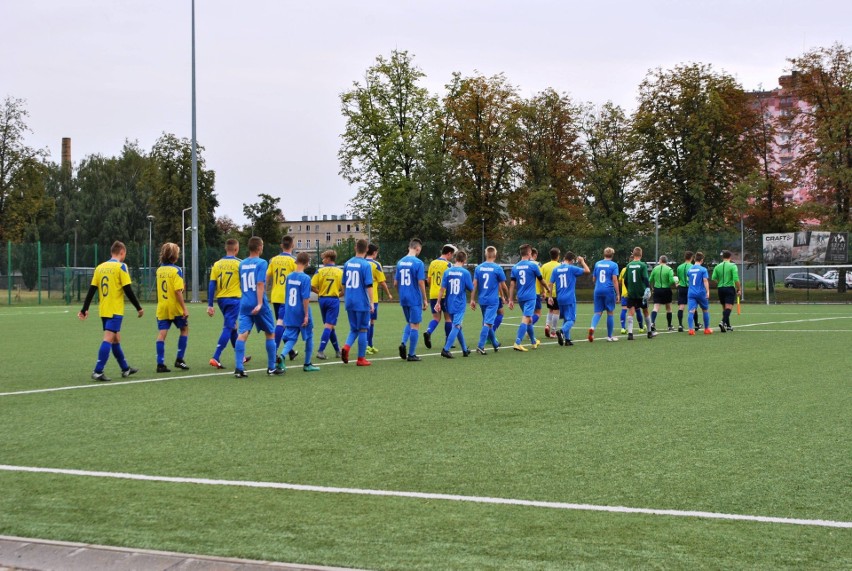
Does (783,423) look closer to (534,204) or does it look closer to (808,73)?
(534,204)

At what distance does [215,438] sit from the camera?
7.57 meters

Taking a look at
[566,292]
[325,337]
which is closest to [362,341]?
[325,337]

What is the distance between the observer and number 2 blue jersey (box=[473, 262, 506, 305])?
16734 mm

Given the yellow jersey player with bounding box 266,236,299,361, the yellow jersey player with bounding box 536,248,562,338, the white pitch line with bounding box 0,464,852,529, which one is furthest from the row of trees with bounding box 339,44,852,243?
the white pitch line with bounding box 0,464,852,529

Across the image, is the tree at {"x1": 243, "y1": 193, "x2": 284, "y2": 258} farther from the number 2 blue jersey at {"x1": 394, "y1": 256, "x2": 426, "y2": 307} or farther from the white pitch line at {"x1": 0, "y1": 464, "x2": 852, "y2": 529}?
the white pitch line at {"x1": 0, "y1": 464, "x2": 852, "y2": 529}

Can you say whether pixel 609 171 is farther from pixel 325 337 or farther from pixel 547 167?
pixel 325 337

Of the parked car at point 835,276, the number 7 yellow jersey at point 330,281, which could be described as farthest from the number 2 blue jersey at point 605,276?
the parked car at point 835,276

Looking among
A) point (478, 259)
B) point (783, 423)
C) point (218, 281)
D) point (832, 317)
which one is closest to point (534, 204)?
point (478, 259)

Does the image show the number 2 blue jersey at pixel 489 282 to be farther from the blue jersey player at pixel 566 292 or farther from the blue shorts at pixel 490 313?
the blue jersey player at pixel 566 292

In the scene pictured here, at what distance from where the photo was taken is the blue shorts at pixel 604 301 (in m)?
19.7

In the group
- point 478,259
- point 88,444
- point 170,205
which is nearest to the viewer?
point 88,444

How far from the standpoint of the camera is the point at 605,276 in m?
19.7

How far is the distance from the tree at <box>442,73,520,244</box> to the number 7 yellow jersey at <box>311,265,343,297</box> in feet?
127

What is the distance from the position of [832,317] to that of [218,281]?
865 inches
